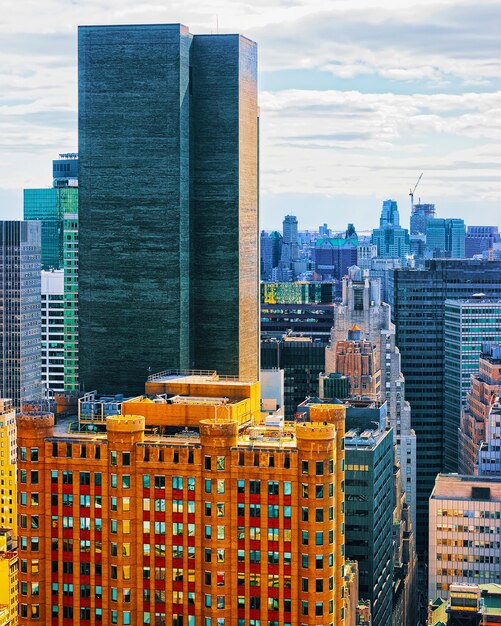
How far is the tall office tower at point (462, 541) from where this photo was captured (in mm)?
188000

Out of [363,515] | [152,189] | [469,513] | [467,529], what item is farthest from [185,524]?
[467,529]

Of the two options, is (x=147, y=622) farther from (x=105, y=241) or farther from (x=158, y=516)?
(x=105, y=241)

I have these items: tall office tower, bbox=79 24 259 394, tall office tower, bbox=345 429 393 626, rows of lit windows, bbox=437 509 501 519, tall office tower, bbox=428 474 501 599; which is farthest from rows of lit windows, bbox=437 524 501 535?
tall office tower, bbox=79 24 259 394

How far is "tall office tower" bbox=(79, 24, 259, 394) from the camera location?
505 ft

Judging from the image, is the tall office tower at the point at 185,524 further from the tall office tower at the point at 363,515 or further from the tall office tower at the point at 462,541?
the tall office tower at the point at 462,541

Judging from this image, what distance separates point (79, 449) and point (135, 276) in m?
41.5

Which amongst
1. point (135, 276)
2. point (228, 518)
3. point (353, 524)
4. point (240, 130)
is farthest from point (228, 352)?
point (228, 518)

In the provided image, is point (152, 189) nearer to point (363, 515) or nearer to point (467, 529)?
point (363, 515)

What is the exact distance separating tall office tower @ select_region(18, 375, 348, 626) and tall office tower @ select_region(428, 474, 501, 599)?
2894 inches

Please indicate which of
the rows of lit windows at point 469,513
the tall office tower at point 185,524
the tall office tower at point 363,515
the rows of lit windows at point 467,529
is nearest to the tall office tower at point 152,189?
the tall office tower at point 185,524

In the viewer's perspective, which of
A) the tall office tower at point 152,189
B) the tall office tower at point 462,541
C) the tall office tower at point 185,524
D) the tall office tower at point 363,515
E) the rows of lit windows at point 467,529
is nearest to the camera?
the tall office tower at point 185,524

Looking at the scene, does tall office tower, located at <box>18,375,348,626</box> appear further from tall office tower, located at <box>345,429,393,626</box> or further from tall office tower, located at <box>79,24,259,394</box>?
tall office tower, located at <box>345,429,393,626</box>

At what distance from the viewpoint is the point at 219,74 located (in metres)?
161

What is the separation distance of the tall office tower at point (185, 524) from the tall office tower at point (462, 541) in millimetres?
73509
